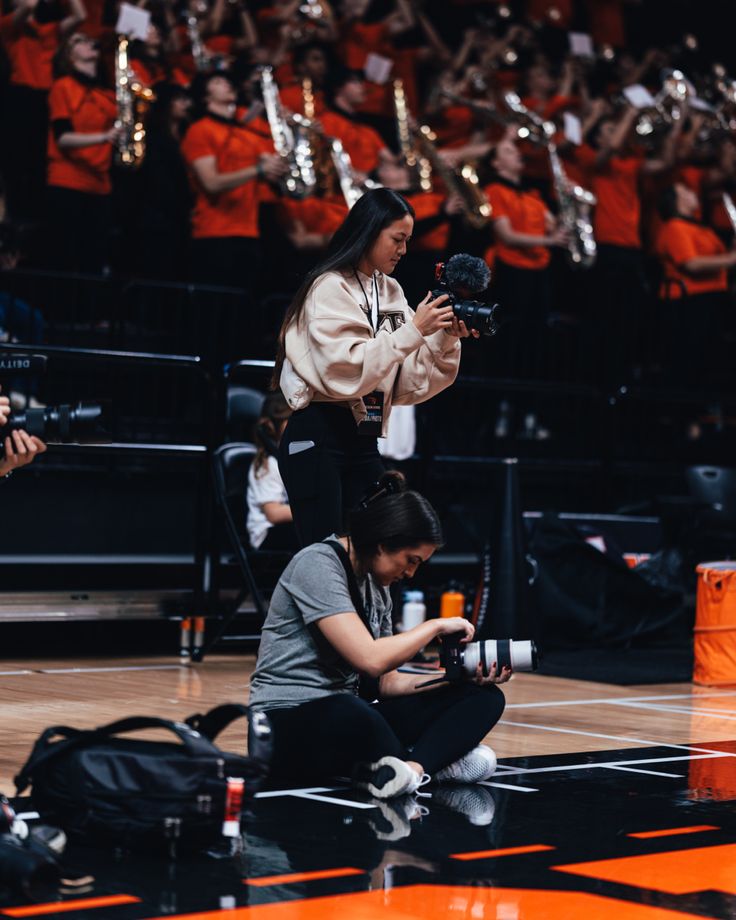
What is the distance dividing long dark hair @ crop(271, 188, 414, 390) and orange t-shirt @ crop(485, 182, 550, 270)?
16.6 ft

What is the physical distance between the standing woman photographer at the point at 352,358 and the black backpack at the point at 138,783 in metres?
1.43

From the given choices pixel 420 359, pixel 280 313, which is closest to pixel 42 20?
pixel 280 313

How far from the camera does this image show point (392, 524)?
13.5ft

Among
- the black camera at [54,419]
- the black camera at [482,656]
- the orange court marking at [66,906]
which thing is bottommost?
the orange court marking at [66,906]

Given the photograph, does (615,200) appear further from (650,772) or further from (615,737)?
(650,772)

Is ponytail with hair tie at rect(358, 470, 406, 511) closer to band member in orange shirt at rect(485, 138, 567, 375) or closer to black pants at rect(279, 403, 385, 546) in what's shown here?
black pants at rect(279, 403, 385, 546)

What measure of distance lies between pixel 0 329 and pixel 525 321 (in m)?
3.45

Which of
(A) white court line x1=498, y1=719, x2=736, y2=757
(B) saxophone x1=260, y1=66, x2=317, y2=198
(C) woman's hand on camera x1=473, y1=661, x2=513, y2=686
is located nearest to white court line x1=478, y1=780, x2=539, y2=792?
(C) woman's hand on camera x1=473, y1=661, x2=513, y2=686

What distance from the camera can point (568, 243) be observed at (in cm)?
1014

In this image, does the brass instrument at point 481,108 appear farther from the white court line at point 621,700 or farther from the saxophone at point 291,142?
the white court line at point 621,700

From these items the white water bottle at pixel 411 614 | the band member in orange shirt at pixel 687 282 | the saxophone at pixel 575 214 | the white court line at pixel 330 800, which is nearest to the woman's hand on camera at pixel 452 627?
the white court line at pixel 330 800

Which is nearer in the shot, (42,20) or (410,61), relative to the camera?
(42,20)

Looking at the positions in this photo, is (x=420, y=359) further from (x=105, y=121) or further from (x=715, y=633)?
(x=105, y=121)

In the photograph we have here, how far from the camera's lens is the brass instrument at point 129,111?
27.2 ft
